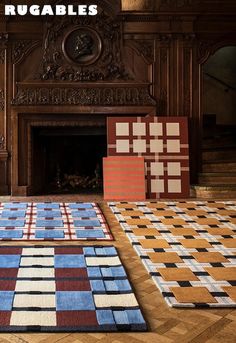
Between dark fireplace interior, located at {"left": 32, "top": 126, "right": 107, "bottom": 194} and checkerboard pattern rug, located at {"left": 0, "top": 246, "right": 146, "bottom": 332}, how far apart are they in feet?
14.8

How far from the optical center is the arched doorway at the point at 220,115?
28.1 ft

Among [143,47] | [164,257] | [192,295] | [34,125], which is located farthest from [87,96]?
[192,295]

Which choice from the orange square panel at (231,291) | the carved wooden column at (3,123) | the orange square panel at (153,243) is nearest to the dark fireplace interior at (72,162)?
the carved wooden column at (3,123)

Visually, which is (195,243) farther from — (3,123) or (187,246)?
(3,123)

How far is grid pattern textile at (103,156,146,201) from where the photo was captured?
7582mm

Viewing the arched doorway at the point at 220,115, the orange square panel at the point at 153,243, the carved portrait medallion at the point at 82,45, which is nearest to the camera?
the orange square panel at the point at 153,243

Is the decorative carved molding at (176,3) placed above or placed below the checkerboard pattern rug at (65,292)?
above

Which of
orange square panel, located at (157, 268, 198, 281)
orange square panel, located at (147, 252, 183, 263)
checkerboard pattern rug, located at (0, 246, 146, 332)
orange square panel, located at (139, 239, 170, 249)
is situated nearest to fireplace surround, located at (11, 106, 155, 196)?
orange square panel, located at (139, 239, 170, 249)

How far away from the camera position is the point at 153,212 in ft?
20.8

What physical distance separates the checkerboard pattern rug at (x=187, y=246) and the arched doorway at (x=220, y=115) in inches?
61.8

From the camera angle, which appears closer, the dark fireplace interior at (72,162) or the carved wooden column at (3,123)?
the carved wooden column at (3,123)

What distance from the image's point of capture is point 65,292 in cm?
306

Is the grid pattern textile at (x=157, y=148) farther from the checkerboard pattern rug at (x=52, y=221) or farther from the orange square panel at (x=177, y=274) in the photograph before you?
the orange square panel at (x=177, y=274)

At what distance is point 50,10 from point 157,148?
2879 millimetres
